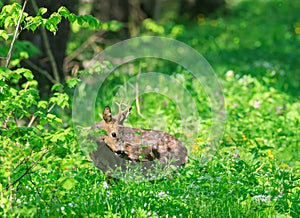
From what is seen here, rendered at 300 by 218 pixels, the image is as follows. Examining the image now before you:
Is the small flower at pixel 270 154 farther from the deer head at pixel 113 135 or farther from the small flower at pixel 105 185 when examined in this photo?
the small flower at pixel 105 185

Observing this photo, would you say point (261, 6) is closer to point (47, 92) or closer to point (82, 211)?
point (47, 92)

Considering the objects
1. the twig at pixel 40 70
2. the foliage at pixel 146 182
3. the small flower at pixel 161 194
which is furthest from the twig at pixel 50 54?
the small flower at pixel 161 194

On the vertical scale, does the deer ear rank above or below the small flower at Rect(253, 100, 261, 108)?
below

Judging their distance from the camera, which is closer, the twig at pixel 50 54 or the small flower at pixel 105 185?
the small flower at pixel 105 185

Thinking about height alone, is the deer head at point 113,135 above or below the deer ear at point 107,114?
below

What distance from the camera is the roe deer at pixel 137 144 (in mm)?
4816

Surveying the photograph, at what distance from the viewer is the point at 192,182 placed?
4590mm

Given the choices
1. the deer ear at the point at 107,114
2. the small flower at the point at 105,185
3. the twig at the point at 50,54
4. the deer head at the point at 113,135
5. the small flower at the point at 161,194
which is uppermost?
the twig at the point at 50,54

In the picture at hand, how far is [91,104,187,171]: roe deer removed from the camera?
4816 mm

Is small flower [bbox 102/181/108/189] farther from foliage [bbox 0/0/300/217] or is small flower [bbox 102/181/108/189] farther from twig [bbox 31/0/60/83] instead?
twig [bbox 31/0/60/83]

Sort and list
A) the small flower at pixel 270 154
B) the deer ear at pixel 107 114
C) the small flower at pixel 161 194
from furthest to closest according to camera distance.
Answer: the small flower at pixel 270 154, the deer ear at pixel 107 114, the small flower at pixel 161 194

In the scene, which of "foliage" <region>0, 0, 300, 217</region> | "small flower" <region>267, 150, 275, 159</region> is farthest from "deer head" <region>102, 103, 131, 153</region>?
"small flower" <region>267, 150, 275, 159</region>

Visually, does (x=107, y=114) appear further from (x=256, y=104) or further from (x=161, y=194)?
(x=256, y=104)

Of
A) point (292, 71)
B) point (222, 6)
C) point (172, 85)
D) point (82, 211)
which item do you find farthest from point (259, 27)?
point (82, 211)
